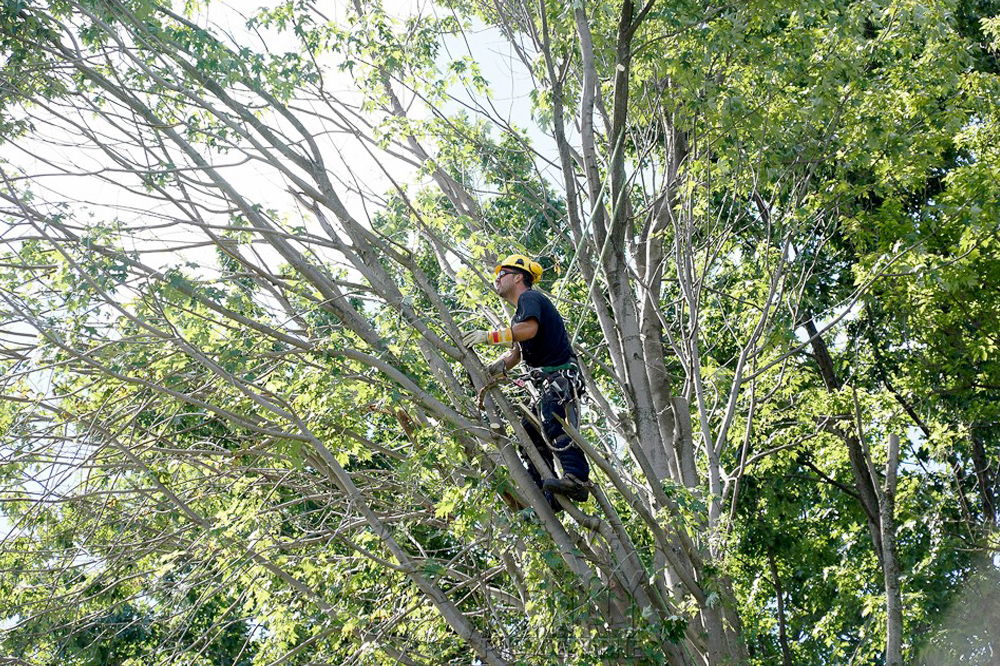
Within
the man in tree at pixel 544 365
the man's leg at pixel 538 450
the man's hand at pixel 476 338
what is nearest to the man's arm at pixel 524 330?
the man in tree at pixel 544 365

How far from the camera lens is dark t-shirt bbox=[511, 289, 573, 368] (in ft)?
20.7

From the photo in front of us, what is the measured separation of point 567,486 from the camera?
6117 millimetres

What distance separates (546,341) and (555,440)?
588 mm

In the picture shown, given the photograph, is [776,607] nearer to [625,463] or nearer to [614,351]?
[625,463]

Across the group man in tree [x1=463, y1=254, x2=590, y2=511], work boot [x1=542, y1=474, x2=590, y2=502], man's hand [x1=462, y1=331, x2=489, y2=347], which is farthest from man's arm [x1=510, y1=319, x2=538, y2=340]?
work boot [x1=542, y1=474, x2=590, y2=502]

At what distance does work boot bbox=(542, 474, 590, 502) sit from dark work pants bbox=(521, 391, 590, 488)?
0.19 feet

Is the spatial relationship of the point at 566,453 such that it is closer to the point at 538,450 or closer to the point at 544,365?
the point at 538,450

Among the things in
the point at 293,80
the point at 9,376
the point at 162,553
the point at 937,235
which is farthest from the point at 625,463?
the point at 9,376

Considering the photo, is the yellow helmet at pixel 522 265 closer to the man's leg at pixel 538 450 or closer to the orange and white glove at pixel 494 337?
the orange and white glove at pixel 494 337

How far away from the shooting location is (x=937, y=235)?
1094 centimetres

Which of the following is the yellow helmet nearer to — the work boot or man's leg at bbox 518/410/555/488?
man's leg at bbox 518/410/555/488

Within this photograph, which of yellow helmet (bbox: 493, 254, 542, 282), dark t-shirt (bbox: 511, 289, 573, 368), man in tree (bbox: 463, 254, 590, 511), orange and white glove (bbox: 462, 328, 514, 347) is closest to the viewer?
orange and white glove (bbox: 462, 328, 514, 347)

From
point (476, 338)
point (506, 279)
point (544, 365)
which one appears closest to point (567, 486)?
point (544, 365)

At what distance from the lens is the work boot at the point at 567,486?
6.11 metres
